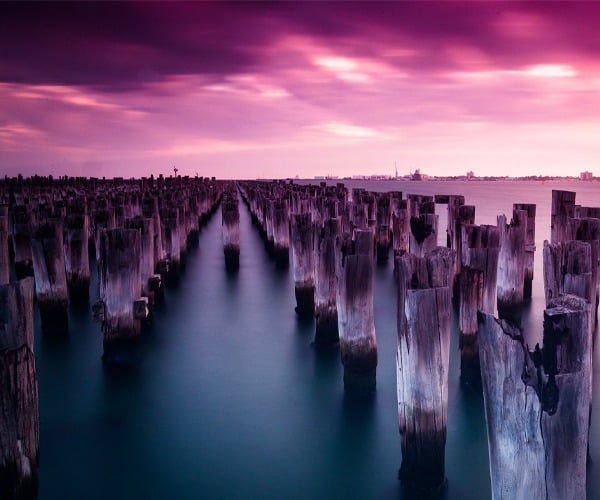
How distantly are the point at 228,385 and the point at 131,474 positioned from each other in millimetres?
2219

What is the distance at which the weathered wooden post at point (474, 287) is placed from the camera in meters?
5.36

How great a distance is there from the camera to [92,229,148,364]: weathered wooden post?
5.83 m

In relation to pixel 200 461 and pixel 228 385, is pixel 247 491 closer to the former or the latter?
pixel 200 461

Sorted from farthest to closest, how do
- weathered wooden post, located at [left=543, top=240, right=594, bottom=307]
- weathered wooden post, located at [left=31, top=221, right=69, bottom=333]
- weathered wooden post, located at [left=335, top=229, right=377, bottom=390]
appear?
1. weathered wooden post, located at [left=31, top=221, right=69, bottom=333]
2. weathered wooden post, located at [left=335, top=229, right=377, bottom=390]
3. weathered wooden post, located at [left=543, top=240, right=594, bottom=307]

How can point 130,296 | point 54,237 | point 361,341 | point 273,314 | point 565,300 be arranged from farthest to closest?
point 273,314, point 54,237, point 130,296, point 361,341, point 565,300

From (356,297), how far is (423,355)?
5.32ft

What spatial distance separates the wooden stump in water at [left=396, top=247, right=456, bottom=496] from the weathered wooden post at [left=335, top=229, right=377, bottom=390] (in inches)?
53.2

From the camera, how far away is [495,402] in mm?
2617

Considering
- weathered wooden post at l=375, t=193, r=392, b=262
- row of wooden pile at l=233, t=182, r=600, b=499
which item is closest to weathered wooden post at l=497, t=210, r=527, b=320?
row of wooden pile at l=233, t=182, r=600, b=499

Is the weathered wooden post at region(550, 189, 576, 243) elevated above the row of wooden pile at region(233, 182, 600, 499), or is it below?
above

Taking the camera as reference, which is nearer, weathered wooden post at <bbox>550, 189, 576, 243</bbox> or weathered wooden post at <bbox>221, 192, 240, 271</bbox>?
weathered wooden post at <bbox>550, 189, 576, 243</bbox>

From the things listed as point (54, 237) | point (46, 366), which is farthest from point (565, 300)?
point (46, 366)

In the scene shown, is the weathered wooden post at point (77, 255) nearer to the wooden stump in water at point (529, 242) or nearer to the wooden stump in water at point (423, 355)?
the wooden stump in water at point (423, 355)

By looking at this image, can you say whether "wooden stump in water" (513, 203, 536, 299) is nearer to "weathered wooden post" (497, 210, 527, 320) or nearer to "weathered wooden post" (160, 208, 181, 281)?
"weathered wooden post" (497, 210, 527, 320)
